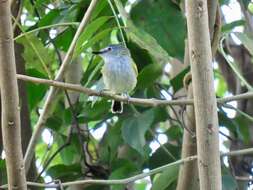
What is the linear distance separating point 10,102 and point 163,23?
0.77 meters

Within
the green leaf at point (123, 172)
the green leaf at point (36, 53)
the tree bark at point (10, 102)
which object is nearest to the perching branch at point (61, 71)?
the green leaf at point (36, 53)

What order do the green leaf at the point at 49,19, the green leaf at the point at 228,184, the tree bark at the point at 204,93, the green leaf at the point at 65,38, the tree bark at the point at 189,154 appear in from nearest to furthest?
the tree bark at the point at 204,93 → the tree bark at the point at 189,154 → the green leaf at the point at 228,184 → the green leaf at the point at 49,19 → the green leaf at the point at 65,38

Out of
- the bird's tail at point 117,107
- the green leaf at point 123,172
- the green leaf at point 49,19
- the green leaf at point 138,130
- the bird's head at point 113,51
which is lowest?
the green leaf at point 123,172

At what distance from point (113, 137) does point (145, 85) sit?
357 mm

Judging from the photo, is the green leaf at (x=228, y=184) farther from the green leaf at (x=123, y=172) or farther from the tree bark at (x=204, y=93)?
the tree bark at (x=204, y=93)

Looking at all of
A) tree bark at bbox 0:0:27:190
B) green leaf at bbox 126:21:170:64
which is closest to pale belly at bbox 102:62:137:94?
green leaf at bbox 126:21:170:64

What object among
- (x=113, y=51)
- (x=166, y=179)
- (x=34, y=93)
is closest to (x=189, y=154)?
(x=166, y=179)

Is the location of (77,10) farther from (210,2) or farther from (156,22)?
(210,2)

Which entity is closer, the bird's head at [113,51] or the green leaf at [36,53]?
the green leaf at [36,53]

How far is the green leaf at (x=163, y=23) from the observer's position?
2123 mm

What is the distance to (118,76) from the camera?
294cm

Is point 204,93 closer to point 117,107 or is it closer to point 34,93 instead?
point 117,107

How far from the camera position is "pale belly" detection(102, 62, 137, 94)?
9.18 ft

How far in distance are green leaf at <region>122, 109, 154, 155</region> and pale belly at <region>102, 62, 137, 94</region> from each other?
42cm
